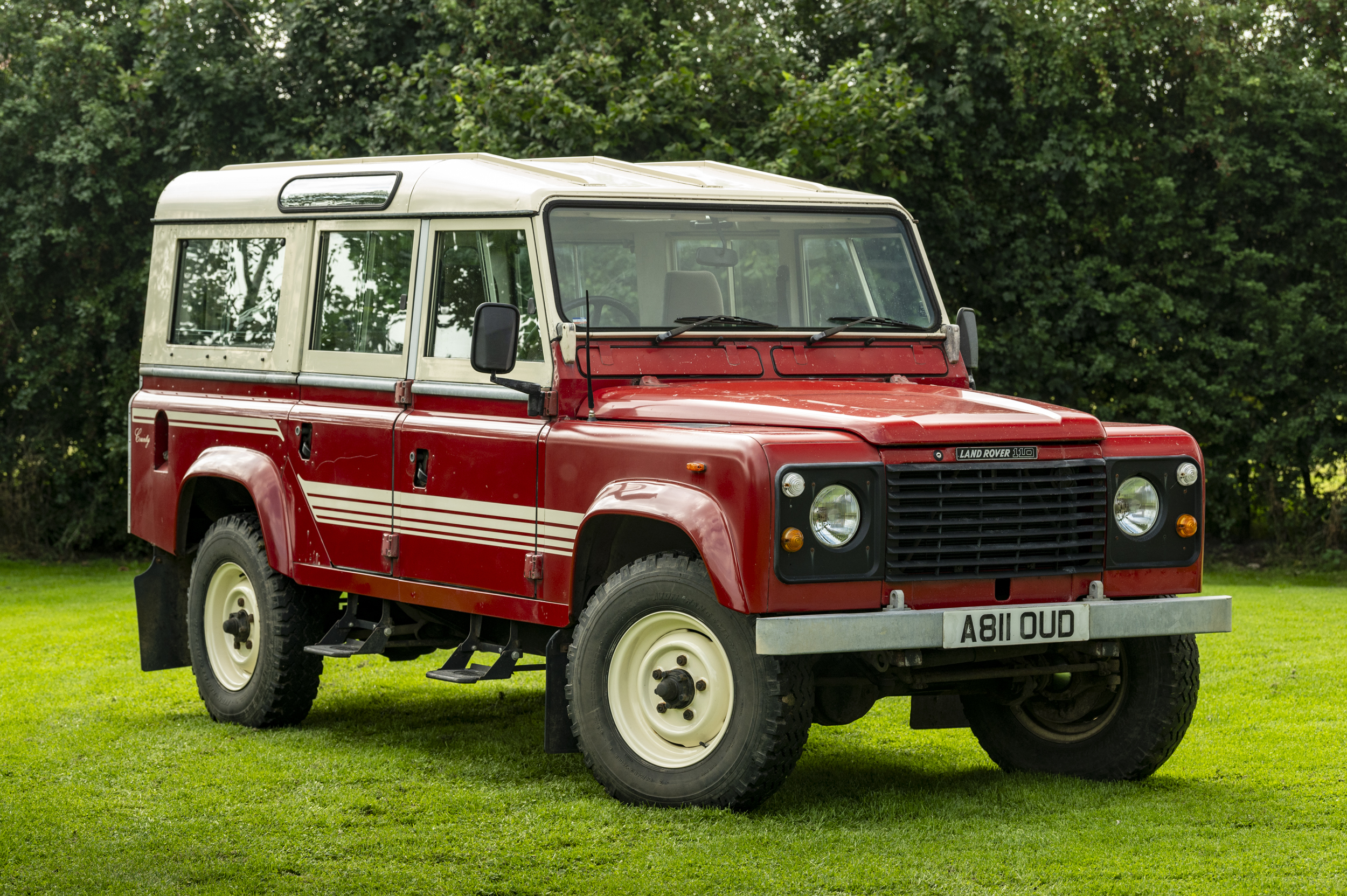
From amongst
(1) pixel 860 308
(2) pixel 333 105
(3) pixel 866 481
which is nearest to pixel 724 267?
(1) pixel 860 308

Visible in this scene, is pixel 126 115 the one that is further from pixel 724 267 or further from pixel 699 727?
pixel 699 727

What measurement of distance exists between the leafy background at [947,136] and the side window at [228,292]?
20.5ft

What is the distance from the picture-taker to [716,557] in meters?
5.86

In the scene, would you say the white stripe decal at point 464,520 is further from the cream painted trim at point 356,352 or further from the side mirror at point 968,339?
the side mirror at point 968,339

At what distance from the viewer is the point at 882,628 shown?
5.80m

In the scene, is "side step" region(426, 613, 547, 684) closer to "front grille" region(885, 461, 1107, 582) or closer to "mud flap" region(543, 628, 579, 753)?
"mud flap" region(543, 628, 579, 753)

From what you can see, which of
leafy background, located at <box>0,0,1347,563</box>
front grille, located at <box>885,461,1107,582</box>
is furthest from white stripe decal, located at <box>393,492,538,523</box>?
leafy background, located at <box>0,0,1347,563</box>

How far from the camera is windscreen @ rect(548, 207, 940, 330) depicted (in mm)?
7109

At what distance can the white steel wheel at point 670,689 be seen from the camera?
618 cm

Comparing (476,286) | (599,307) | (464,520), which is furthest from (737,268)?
(464,520)

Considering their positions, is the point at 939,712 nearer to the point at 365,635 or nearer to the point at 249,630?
the point at 365,635

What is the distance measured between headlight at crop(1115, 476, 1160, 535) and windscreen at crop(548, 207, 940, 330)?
1.49 meters

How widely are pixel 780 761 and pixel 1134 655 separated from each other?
1726mm

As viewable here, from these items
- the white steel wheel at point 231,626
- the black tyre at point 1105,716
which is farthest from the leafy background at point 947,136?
the black tyre at point 1105,716
